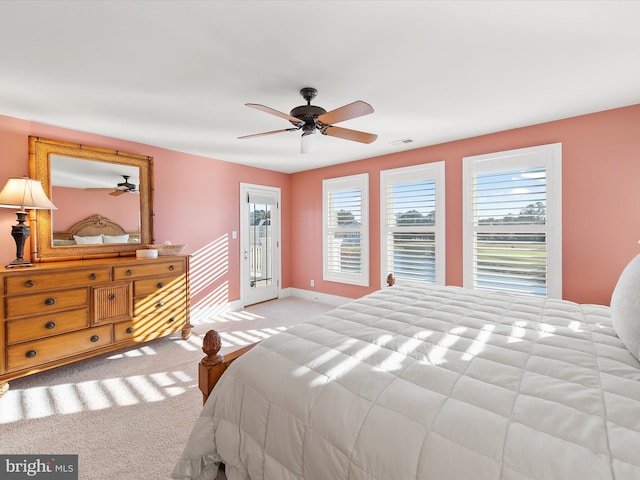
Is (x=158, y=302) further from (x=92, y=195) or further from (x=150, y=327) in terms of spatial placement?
(x=92, y=195)

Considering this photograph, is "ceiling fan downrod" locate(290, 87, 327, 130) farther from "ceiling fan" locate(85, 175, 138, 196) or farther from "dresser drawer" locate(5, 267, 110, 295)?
"ceiling fan" locate(85, 175, 138, 196)

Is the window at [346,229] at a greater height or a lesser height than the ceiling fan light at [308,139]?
lesser

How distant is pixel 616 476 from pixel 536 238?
3.19m

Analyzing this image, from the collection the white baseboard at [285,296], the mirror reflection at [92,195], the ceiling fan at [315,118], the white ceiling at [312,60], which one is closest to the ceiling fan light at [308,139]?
the ceiling fan at [315,118]

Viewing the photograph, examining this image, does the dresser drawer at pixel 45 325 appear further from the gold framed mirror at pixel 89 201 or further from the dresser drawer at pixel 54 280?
the gold framed mirror at pixel 89 201

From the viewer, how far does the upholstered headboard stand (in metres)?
3.24

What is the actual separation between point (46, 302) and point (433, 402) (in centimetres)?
321

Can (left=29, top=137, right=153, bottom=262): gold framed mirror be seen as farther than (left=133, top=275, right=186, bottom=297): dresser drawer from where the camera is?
Answer: No

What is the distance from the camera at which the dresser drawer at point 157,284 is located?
127 inches

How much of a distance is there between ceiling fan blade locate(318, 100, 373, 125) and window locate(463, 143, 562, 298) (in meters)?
2.27

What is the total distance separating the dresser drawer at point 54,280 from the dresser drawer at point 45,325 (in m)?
0.25

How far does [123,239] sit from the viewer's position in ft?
12.0

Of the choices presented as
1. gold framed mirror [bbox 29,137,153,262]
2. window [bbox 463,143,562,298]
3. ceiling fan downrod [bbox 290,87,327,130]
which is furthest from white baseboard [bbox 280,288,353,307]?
ceiling fan downrod [bbox 290,87,327,130]

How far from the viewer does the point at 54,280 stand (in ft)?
8.69
